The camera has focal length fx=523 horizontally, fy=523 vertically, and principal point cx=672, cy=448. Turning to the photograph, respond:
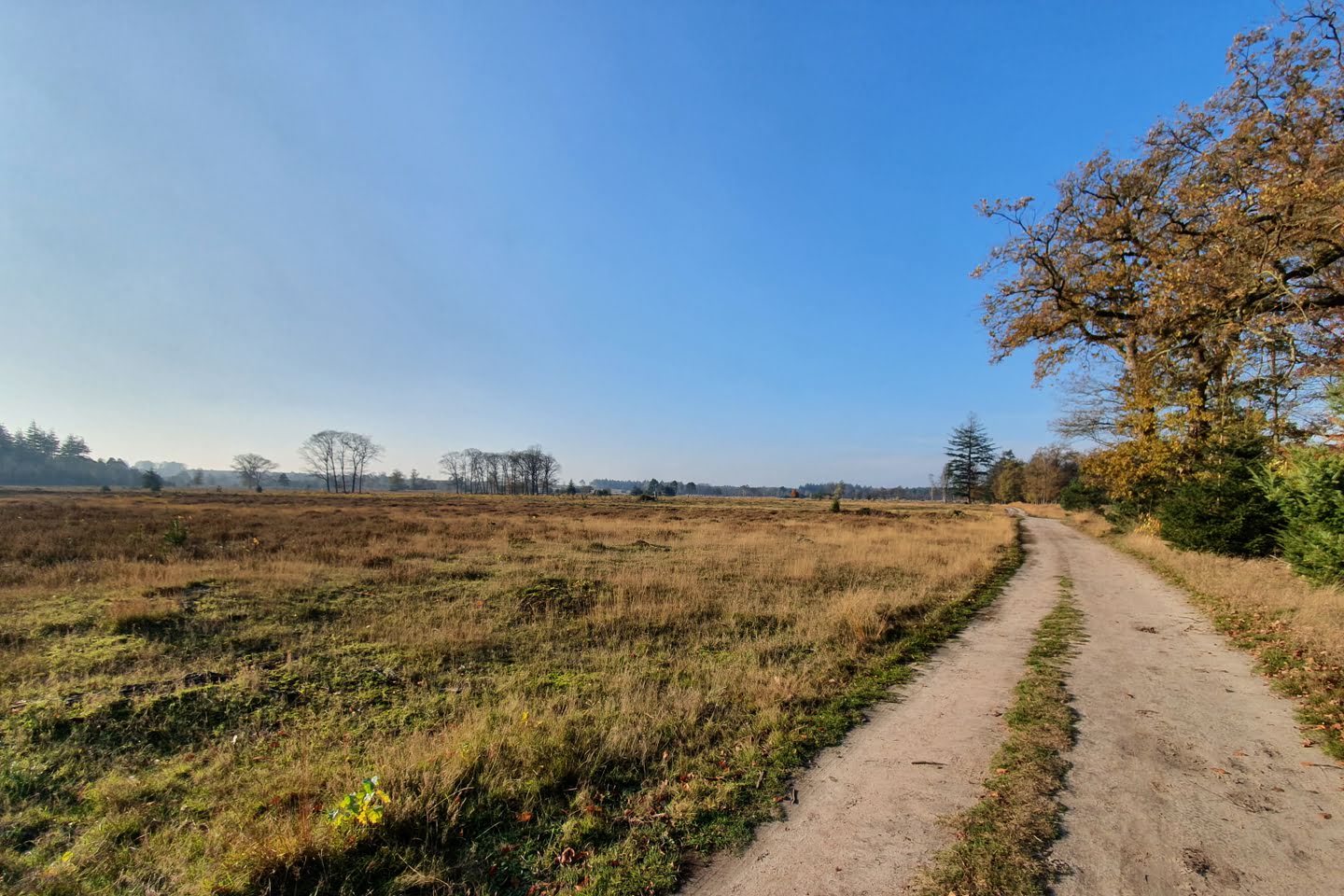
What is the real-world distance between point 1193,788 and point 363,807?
6.15 metres

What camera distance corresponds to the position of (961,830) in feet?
11.7

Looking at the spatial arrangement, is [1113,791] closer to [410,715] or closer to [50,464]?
[410,715]

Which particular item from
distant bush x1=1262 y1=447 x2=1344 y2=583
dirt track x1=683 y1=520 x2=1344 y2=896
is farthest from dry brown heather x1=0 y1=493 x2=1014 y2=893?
distant bush x1=1262 y1=447 x2=1344 y2=583

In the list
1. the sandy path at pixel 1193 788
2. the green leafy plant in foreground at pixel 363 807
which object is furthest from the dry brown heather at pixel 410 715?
the sandy path at pixel 1193 788

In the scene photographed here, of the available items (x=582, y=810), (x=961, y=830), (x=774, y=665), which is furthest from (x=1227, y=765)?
(x=582, y=810)

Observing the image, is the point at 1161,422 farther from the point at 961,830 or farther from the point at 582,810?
the point at 582,810

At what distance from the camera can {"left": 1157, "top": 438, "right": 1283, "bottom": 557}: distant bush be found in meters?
14.1

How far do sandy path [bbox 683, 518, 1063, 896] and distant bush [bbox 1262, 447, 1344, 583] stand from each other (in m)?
7.94

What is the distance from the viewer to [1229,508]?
14812 mm

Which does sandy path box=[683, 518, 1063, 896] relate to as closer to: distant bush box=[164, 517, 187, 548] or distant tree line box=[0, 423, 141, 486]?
distant bush box=[164, 517, 187, 548]

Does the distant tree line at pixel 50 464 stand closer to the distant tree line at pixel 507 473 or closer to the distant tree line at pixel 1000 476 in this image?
the distant tree line at pixel 507 473

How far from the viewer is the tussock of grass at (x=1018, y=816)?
309 cm

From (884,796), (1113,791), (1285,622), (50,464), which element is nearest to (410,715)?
(884,796)

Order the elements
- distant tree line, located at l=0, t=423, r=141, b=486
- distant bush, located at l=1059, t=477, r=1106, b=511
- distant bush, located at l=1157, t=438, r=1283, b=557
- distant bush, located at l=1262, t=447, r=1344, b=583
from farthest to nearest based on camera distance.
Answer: distant tree line, located at l=0, t=423, r=141, b=486 → distant bush, located at l=1059, t=477, r=1106, b=511 → distant bush, located at l=1157, t=438, r=1283, b=557 → distant bush, located at l=1262, t=447, r=1344, b=583
